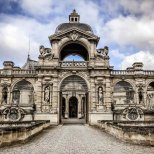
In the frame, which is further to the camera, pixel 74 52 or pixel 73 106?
pixel 73 106

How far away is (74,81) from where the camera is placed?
3762cm

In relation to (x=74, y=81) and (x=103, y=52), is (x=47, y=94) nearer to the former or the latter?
(x=74, y=81)

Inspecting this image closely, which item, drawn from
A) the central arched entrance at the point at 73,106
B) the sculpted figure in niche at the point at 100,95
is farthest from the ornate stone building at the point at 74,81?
the central arched entrance at the point at 73,106

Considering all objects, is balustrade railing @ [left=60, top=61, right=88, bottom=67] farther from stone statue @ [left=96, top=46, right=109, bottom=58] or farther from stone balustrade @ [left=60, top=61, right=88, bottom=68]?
stone statue @ [left=96, top=46, right=109, bottom=58]

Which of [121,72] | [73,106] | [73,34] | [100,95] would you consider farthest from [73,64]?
[73,106]

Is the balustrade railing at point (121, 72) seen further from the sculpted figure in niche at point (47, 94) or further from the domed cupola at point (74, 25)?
the sculpted figure in niche at point (47, 94)

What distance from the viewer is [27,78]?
129 ft

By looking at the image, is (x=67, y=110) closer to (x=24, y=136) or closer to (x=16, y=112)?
(x=16, y=112)

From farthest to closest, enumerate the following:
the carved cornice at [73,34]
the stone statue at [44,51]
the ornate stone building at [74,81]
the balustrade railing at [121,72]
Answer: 1. the balustrade railing at [121,72]
2. the carved cornice at [73,34]
3. the stone statue at [44,51]
4. the ornate stone building at [74,81]

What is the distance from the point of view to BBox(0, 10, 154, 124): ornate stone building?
35219mm

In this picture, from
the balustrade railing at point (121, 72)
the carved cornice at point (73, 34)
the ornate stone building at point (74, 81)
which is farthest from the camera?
the balustrade railing at point (121, 72)

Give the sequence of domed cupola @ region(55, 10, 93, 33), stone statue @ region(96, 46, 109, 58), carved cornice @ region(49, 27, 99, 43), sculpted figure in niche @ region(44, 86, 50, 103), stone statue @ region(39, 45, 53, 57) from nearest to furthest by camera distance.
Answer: sculpted figure in niche @ region(44, 86, 50, 103) → stone statue @ region(39, 45, 53, 57) → stone statue @ region(96, 46, 109, 58) → carved cornice @ region(49, 27, 99, 43) → domed cupola @ region(55, 10, 93, 33)

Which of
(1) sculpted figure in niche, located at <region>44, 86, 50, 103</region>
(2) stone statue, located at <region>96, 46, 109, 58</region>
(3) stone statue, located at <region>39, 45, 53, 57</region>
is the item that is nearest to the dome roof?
(2) stone statue, located at <region>96, 46, 109, 58</region>

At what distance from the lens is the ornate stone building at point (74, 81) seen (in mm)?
35219
